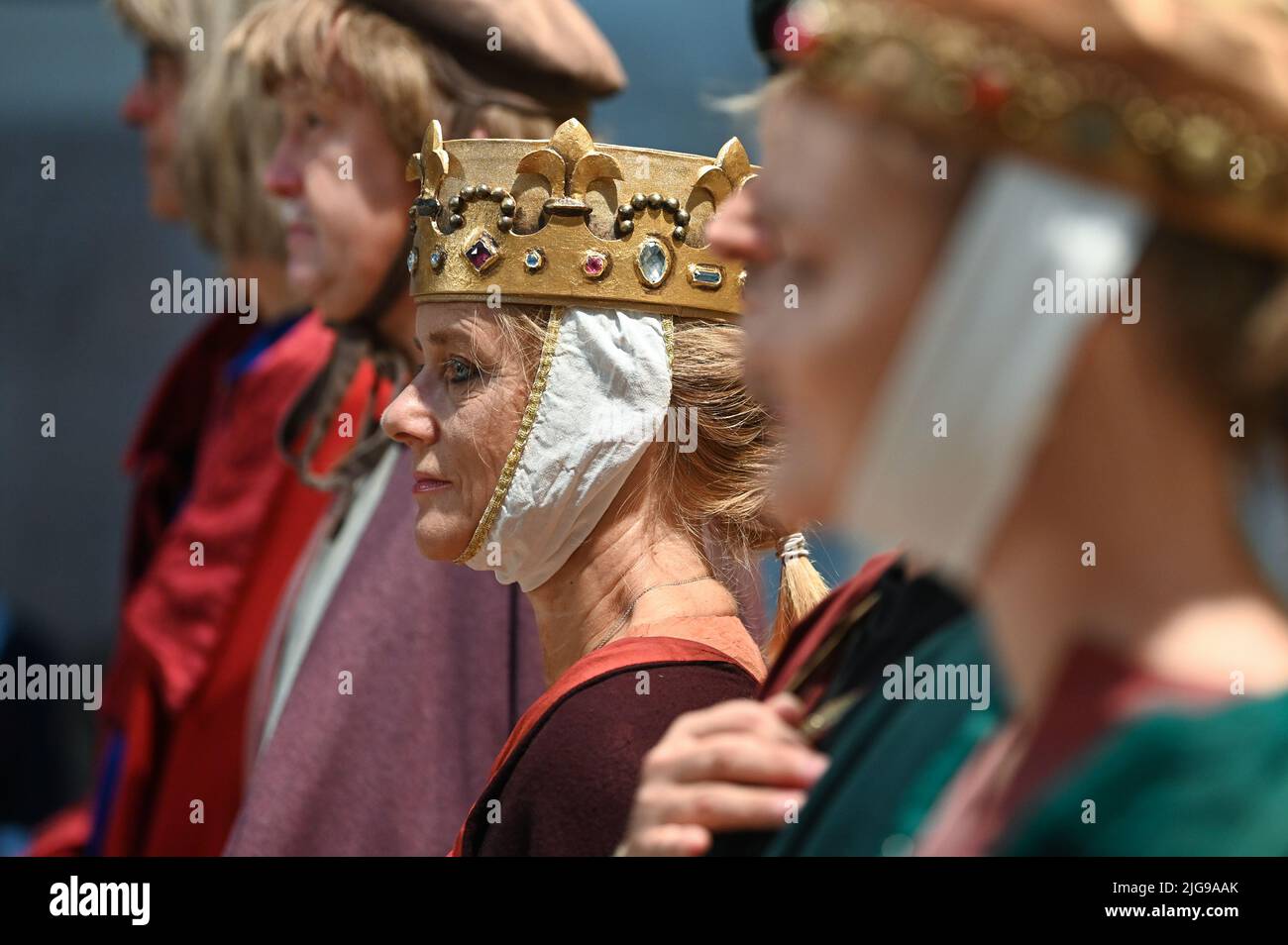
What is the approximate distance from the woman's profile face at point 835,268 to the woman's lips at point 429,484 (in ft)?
3.28

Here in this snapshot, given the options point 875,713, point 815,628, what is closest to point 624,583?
point 815,628

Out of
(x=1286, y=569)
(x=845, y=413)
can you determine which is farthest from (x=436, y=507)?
(x=1286, y=569)

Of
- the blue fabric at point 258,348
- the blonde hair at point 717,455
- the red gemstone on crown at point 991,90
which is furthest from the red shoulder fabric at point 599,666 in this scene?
the blue fabric at point 258,348

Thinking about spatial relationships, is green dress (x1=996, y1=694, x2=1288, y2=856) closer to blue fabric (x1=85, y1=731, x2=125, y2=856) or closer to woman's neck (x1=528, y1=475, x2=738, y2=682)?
A: woman's neck (x1=528, y1=475, x2=738, y2=682)

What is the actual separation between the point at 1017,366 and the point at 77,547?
4.87 m

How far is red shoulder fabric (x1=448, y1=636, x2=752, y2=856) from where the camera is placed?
6.13 feet

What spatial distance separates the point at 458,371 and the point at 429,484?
141 mm

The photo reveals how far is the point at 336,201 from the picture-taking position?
2943mm

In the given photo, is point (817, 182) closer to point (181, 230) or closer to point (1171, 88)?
point (1171, 88)

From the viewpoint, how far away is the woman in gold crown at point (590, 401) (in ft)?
6.77

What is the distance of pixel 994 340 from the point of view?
101 centimetres

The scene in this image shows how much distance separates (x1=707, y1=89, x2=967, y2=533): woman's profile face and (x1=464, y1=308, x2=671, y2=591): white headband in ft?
2.96

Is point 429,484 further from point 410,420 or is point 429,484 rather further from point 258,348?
point 258,348
